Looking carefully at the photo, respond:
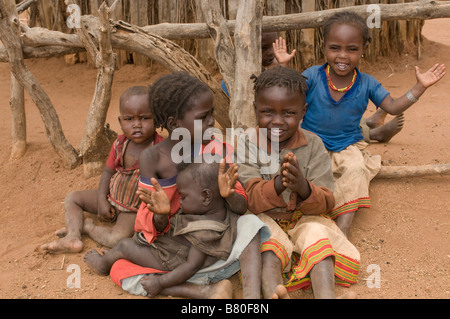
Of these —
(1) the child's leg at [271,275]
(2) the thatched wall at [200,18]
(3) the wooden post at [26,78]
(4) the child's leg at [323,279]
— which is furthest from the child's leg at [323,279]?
(2) the thatched wall at [200,18]

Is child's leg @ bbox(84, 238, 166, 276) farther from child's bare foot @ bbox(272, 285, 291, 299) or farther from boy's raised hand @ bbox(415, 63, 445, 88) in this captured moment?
boy's raised hand @ bbox(415, 63, 445, 88)

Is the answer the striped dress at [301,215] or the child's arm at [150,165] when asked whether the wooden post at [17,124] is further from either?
the striped dress at [301,215]

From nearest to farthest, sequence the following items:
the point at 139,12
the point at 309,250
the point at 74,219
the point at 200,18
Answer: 1. the point at 309,250
2. the point at 74,219
3. the point at 200,18
4. the point at 139,12

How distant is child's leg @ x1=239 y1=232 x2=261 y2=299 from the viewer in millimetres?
2459

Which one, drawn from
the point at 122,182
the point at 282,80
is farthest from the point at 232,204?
the point at 122,182

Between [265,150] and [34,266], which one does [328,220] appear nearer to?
[265,150]

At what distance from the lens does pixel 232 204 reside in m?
2.63

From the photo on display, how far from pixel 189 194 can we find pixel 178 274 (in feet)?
1.41

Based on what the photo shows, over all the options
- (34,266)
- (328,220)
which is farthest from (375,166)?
(34,266)

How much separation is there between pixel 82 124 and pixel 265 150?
3252 millimetres

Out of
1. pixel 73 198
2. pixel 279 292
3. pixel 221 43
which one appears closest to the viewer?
pixel 279 292

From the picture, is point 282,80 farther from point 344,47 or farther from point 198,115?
point 344,47

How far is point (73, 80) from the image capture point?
7.01 meters

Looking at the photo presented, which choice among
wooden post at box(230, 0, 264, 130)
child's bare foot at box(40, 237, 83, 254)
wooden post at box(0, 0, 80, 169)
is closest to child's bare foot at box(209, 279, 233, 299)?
child's bare foot at box(40, 237, 83, 254)
